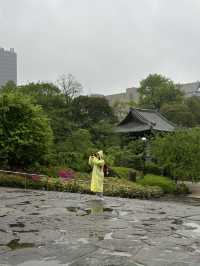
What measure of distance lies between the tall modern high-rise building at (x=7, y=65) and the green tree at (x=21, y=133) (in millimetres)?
57893

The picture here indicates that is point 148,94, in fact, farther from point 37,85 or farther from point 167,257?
point 167,257

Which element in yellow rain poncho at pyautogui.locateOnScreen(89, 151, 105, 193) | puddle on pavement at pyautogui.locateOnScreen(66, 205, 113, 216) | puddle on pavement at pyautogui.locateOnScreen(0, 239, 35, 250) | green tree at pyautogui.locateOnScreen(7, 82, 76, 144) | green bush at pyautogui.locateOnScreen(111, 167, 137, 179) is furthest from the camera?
green tree at pyautogui.locateOnScreen(7, 82, 76, 144)

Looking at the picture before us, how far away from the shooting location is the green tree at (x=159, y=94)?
237ft

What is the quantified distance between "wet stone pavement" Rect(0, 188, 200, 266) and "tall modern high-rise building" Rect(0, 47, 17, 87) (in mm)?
71161

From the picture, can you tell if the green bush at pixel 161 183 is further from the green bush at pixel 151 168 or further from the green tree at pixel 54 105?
the green tree at pixel 54 105

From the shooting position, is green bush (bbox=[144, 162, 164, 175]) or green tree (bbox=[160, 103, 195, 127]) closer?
green bush (bbox=[144, 162, 164, 175])

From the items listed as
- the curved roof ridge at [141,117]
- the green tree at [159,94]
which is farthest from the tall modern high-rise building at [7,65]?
the curved roof ridge at [141,117]

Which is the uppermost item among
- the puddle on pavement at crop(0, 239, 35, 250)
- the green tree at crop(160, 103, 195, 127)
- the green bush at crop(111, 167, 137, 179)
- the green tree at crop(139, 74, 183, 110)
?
the green tree at crop(139, 74, 183, 110)

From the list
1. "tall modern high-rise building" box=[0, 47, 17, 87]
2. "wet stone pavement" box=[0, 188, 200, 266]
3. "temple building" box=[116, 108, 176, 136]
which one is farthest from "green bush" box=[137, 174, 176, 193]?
"tall modern high-rise building" box=[0, 47, 17, 87]

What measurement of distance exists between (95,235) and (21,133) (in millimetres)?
15472

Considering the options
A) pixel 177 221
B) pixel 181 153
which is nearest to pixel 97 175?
pixel 177 221

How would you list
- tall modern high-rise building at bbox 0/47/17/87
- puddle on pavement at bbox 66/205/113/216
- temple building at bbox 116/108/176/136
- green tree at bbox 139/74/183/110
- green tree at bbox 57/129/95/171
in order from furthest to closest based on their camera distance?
tall modern high-rise building at bbox 0/47/17/87
green tree at bbox 139/74/183/110
temple building at bbox 116/108/176/136
green tree at bbox 57/129/95/171
puddle on pavement at bbox 66/205/113/216

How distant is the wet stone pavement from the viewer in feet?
22.8

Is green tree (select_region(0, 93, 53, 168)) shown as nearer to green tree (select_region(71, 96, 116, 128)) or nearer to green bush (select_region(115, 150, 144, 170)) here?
green bush (select_region(115, 150, 144, 170))
